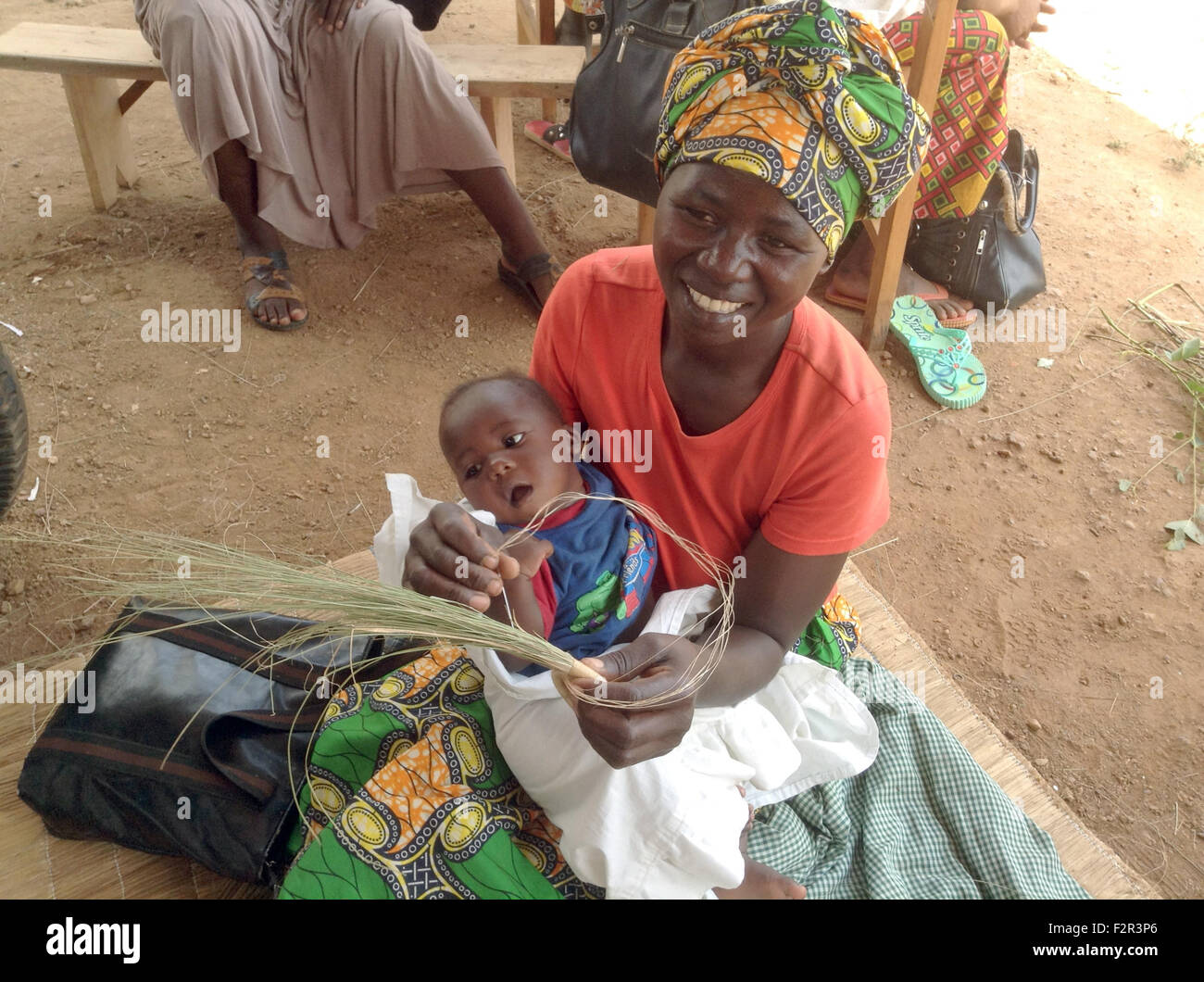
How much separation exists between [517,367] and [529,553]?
2165 millimetres

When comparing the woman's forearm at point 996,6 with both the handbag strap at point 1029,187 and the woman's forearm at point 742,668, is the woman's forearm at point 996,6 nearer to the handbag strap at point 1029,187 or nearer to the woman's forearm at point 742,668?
the handbag strap at point 1029,187

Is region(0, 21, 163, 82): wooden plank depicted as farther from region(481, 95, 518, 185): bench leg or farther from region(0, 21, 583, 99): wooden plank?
region(481, 95, 518, 185): bench leg

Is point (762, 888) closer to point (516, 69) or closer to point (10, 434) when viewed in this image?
point (10, 434)

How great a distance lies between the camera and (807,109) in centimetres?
134

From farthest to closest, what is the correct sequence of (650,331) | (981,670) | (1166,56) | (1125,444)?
(1166,56)
(1125,444)
(981,670)
(650,331)

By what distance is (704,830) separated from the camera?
1445 mm

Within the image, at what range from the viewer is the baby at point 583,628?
144cm

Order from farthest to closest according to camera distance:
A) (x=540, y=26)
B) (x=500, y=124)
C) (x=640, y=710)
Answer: (x=540, y=26), (x=500, y=124), (x=640, y=710)

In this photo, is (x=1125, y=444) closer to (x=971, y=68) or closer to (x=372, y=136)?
(x=971, y=68)

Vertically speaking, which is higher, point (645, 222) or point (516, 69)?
point (516, 69)

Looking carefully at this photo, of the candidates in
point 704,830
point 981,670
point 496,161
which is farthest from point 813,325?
point 496,161

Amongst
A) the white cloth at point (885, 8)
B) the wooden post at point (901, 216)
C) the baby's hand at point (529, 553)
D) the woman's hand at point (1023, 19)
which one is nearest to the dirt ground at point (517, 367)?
the wooden post at point (901, 216)

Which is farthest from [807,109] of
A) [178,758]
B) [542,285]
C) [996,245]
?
[996,245]

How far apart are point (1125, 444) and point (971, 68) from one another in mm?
1468
